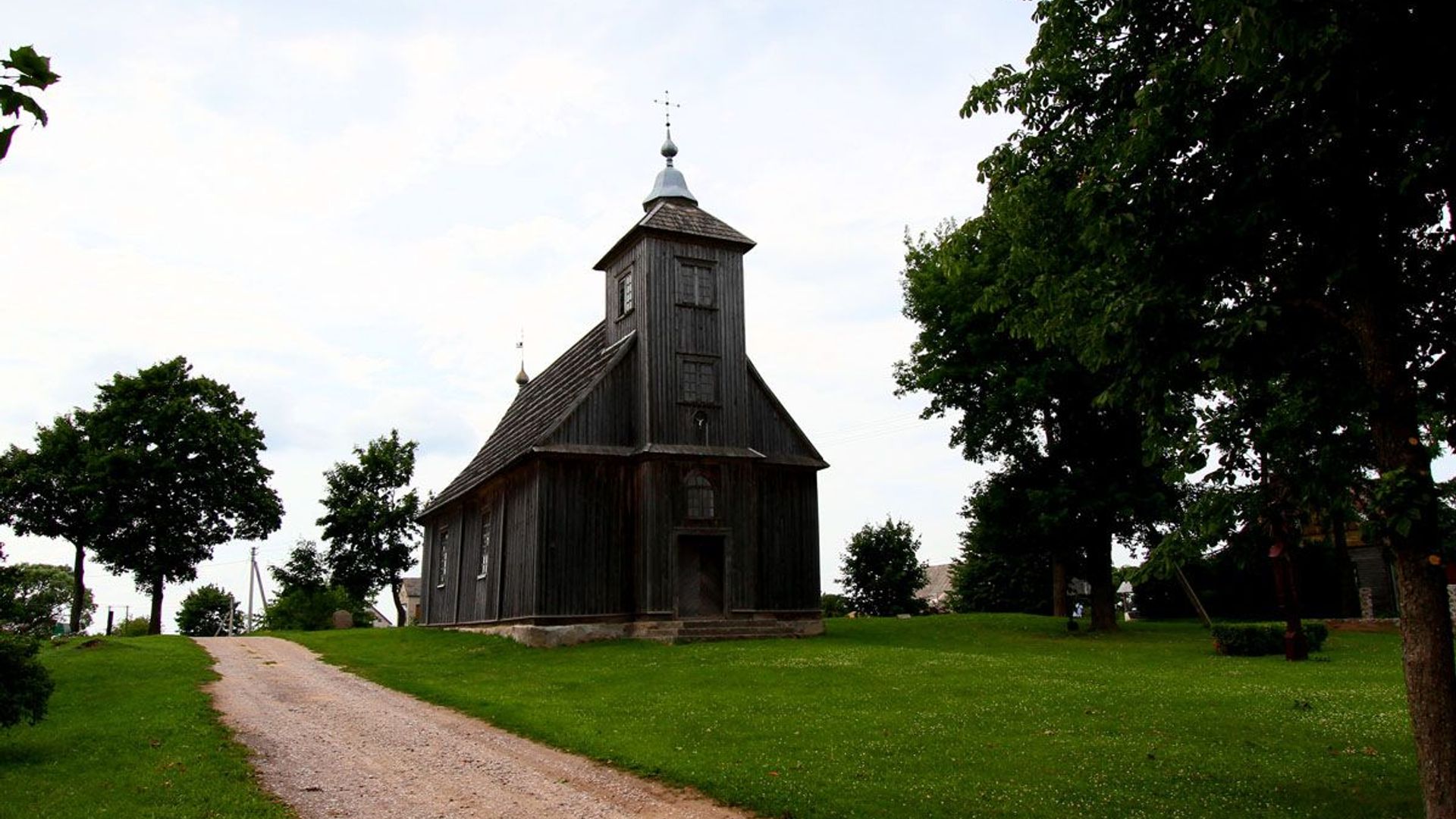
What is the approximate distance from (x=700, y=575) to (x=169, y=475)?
88.5ft

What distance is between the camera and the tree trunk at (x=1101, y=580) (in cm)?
3184

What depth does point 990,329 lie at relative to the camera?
31609 millimetres

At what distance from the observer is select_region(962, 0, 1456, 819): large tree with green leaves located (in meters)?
7.02

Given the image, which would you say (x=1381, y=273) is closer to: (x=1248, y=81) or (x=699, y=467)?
(x=1248, y=81)

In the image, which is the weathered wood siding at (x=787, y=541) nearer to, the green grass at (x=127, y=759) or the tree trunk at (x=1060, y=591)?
the tree trunk at (x=1060, y=591)

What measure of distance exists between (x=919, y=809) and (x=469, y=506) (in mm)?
27027

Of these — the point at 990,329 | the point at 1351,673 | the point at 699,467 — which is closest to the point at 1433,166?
the point at 1351,673

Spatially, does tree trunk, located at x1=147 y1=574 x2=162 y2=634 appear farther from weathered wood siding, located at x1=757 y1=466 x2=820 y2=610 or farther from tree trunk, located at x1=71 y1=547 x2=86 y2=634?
weathered wood siding, located at x1=757 y1=466 x2=820 y2=610

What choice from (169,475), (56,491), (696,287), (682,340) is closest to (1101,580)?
(682,340)

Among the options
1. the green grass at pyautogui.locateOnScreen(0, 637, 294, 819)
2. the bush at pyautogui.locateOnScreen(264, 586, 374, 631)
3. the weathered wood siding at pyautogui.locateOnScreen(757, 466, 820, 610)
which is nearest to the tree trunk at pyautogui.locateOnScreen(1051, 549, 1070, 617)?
the weathered wood siding at pyautogui.locateOnScreen(757, 466, 820, 610)

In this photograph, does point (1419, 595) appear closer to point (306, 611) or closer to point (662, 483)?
point (662, 483)

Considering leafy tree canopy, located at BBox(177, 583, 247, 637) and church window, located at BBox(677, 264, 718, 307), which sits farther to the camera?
leafy tree canopy, located at BBox(177, 583, 247, 637)

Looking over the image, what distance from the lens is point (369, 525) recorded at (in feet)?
177

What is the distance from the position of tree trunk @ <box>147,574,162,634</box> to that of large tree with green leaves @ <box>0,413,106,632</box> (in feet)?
9.49
